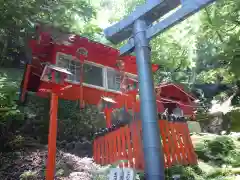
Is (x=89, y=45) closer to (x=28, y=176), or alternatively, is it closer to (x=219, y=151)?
(x=28, y=176)

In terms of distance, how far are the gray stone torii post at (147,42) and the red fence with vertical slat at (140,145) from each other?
6.23 ft

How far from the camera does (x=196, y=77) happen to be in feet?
78.7

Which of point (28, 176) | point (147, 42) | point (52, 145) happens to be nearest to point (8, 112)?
point (28, 176)

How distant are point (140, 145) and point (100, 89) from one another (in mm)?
4864

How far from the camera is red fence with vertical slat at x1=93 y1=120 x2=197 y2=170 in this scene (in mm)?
6391

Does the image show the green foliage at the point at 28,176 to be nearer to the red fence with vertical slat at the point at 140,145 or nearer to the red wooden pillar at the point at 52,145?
the red wooden pillar at the point at 52,145

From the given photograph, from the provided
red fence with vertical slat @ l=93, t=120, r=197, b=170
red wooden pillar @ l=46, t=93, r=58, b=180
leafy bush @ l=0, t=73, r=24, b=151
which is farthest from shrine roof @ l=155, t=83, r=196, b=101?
red wooden pillar @ l=46, t=93, r=58, b=180

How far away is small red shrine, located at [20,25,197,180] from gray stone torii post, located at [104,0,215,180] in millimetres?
1899

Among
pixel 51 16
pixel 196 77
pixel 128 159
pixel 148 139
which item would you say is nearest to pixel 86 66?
pixel 51 16

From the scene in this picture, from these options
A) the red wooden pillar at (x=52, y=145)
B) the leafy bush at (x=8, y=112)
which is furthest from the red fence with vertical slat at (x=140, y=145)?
the leafy bush at (x=8, y=112)

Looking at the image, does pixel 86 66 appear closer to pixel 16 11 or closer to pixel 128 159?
pixel 16 11

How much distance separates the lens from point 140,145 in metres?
6.32

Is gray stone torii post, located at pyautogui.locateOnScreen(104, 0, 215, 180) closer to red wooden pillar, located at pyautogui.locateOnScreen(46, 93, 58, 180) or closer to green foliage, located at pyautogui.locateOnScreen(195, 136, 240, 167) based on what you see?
red wooden pillar, located at pyautogui.locateOnScreen(46, 93, 58, 180)

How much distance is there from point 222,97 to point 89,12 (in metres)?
15.0
